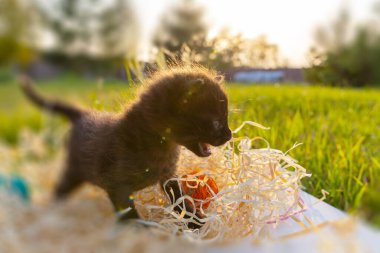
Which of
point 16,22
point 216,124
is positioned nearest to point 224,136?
point 216,124

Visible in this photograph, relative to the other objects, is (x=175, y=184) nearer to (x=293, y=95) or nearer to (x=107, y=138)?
(x=107, y=138)

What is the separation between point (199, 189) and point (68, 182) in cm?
32

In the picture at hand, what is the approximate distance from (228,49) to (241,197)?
0.27 m

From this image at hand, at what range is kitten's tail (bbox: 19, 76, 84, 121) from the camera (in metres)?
0.87

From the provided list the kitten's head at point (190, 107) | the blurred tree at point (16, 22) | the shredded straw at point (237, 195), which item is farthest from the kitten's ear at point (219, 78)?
the blurred tree at point (16, 22)

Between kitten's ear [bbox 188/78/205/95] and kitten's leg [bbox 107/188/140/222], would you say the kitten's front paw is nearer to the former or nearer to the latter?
kitten's leg [bbox 107/188/140/222]

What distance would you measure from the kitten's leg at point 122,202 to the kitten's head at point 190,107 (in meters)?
0.11

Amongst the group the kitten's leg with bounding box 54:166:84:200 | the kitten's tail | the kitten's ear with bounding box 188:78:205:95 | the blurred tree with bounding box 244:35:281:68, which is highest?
the blurred tree with bounding box 244:35:281:68

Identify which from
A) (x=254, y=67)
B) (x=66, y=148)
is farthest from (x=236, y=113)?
(x=66, y=148)

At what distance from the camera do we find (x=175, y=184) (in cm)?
67

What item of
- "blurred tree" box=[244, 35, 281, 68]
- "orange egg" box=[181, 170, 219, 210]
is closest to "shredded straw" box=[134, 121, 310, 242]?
"orange egg" box=[181, 170, 219, 210]

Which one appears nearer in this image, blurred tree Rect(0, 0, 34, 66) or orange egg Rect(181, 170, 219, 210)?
orange egg Rect(181, 170, 219, 210)

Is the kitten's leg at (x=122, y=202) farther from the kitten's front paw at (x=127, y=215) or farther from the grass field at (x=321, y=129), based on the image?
the grass field at (x=321, y=129)

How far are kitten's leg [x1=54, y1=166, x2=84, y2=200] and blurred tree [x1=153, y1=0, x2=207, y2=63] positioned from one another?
1.08 ft
